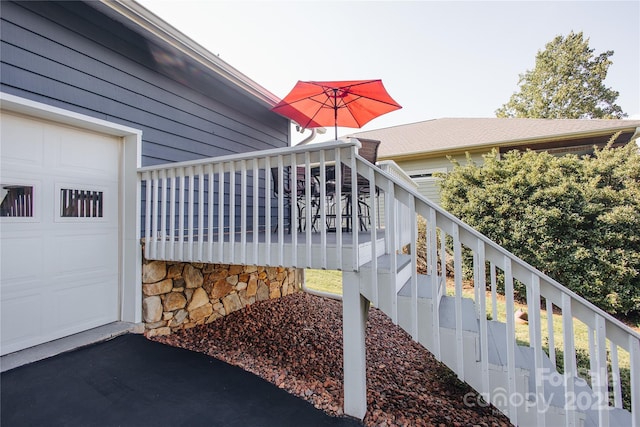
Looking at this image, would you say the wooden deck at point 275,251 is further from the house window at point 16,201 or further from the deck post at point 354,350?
the house window at point 16,201

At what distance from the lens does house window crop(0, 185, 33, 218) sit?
8.39 feet

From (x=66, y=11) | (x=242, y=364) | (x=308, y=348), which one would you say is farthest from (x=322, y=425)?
(x=66, y=11)

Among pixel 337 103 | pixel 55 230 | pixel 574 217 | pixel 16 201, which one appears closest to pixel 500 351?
pixel 337 103

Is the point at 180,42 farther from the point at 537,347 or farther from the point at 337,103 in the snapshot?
the point at 537,347

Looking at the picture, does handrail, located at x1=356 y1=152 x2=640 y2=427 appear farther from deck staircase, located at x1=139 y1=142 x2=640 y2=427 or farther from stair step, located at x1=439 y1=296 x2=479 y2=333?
stair step, located at x1=439 y1=296 x2=479 y2=333

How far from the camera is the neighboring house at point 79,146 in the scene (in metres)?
2.58

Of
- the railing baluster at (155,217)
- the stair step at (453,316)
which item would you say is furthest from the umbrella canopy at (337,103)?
the stair step at (453,316)

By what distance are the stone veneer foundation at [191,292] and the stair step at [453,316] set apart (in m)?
3.10

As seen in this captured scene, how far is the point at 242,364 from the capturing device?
9.33 feet

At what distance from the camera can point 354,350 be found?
2.18m

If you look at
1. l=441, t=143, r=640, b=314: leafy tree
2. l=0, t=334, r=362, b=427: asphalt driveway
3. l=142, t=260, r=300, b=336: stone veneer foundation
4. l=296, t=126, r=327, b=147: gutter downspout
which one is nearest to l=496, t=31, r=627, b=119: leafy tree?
l=441, t=143, r=640, b=314: leafy tree

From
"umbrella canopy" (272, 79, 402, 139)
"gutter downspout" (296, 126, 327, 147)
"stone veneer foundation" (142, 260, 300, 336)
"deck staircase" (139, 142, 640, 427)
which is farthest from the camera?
"gutter downspout" (296, 126, 327, 147)

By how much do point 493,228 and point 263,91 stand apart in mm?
5505

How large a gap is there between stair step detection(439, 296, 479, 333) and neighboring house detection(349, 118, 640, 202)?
6074 millimetres
